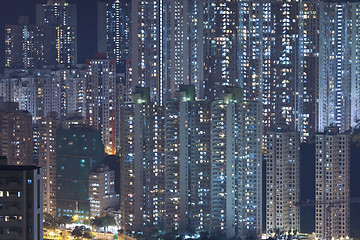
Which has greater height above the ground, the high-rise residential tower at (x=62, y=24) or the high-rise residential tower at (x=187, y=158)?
the high-rise residential tower at (x=62, y=24)

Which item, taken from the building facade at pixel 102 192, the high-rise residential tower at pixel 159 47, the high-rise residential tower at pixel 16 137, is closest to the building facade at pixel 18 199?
the building facade at pixel 102 192

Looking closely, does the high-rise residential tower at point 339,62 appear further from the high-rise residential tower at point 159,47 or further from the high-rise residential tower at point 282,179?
the high-rise residential tower at point 282,179

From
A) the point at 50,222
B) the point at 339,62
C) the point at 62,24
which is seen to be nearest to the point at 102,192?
the point at 50,222

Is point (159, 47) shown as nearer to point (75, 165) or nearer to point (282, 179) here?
point (75, 165)

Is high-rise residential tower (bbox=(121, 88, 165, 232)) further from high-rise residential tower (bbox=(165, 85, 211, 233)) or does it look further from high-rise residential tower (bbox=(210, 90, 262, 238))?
high-rise residential tower (bbox=(210, 90, 262, 238))

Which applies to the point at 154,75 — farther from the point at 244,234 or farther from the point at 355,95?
the point at 244,234

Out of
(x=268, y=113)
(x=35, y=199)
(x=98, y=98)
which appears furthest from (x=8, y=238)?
(x=98, y=98)

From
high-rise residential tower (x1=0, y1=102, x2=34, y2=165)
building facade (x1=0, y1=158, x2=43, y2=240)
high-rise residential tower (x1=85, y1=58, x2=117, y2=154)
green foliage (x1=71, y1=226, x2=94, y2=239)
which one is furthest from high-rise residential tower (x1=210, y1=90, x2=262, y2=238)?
building facade (x1=0, y1=158, x2=43, y2=240)

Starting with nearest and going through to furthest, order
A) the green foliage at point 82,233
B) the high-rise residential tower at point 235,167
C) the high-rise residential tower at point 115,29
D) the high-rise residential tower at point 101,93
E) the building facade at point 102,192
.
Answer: the green foliage at point 82,233, the high-rise residential tower at point 235,167, the building facade at point 102,192, the high-rise residential tower at point 101,93, the high-rise residential tower at point 115,29
